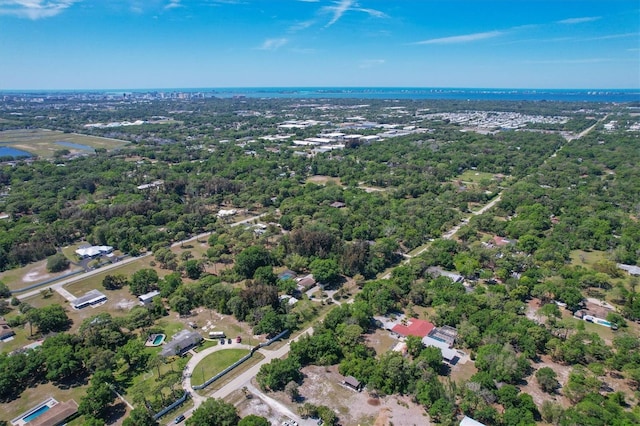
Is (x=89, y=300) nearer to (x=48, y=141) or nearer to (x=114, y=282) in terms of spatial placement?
(x=114, y=282)

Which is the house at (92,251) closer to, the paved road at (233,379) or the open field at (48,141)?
the paved road at (233,379)

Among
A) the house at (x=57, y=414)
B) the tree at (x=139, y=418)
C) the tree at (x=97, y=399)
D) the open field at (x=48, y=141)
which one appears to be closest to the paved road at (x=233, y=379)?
the tree at (x=139, y=418)

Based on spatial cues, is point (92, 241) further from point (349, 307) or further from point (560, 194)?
point (560, 194)

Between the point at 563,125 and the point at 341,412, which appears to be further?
the point at 563,125

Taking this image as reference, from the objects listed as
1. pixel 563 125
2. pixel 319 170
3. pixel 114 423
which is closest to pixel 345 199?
pixel 319 170

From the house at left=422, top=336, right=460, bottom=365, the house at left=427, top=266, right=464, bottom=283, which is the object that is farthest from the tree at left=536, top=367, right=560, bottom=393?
the house at left=427, top=266, right=464, bottom=283

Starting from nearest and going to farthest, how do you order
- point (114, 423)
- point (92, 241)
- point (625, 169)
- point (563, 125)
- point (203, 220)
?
1. point (114, 423)
2. point (92, 241)
3. point (203, 220)
4. point (625, 169)
5. point (563, 125)

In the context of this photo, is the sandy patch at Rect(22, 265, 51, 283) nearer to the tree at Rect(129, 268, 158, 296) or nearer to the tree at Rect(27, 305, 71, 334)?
the tree at Rect(27, 305, 71, 334)
